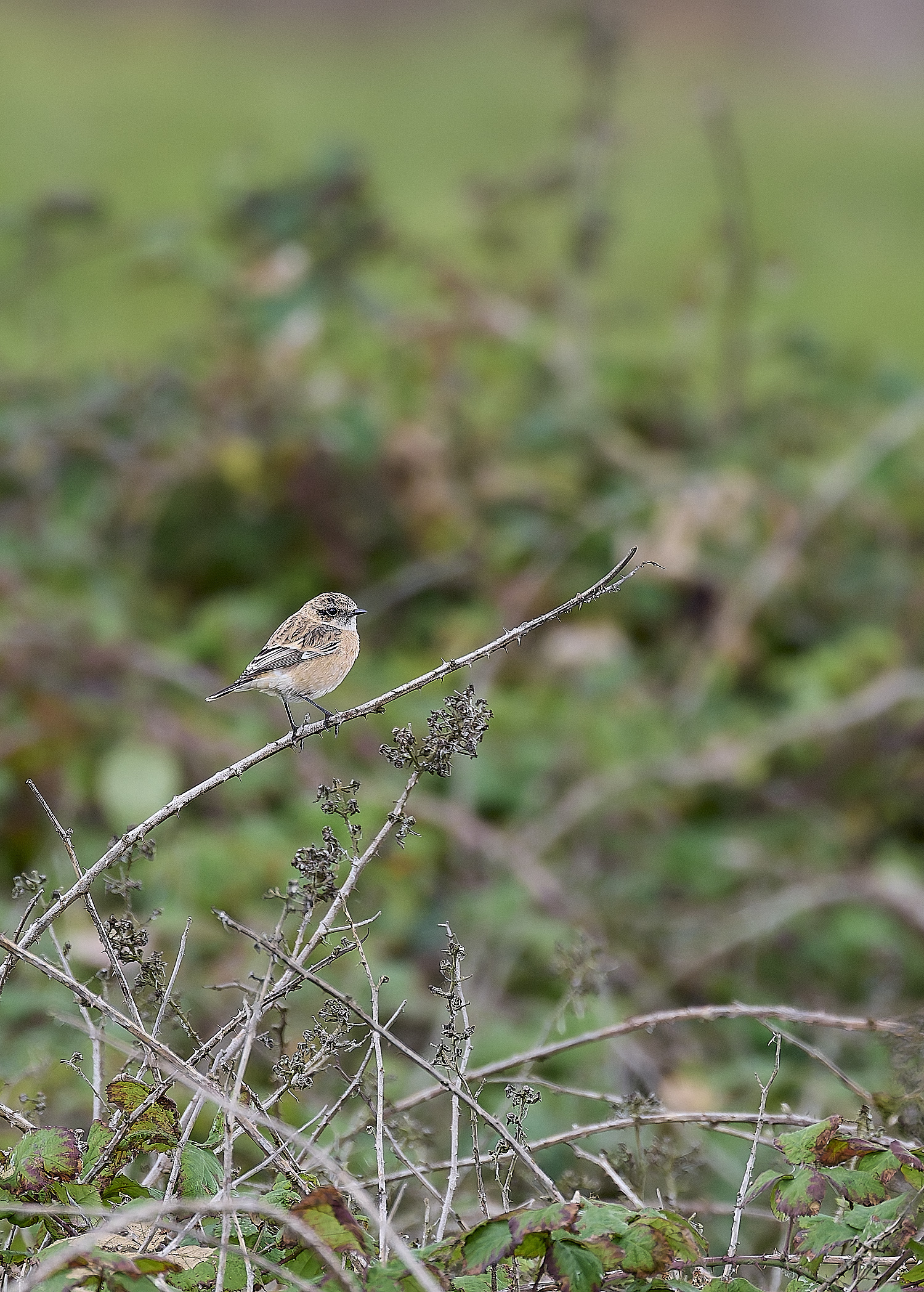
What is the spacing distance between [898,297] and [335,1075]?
33.1 feet

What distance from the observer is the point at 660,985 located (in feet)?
16.8

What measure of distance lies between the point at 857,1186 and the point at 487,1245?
1.82ft

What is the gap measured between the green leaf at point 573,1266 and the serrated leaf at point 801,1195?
272 millimetres

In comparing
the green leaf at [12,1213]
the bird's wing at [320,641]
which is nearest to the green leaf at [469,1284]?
the green leaf at [12,1213]

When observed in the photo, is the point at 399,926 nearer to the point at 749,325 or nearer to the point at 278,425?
the point at 278,425

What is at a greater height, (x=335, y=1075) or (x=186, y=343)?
(x=186, y=343)

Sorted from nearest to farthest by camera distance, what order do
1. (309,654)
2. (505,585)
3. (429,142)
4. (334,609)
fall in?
(334,609)
(309,654)
(505,585)
(429,142)

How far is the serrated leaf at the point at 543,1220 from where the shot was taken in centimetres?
183

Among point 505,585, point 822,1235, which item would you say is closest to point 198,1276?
point 822,1235

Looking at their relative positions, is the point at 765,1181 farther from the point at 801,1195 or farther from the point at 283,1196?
the point at 283,1196

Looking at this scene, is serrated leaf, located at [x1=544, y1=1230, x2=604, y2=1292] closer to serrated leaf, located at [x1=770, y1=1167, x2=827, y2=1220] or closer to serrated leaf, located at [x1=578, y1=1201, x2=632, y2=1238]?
serrated leaf, located at [x1=578, y1=1201, x2=632, y2=1238]

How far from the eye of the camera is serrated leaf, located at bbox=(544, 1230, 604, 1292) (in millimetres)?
1884

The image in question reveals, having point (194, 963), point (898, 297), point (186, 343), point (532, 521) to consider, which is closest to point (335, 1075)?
point (194, 963)

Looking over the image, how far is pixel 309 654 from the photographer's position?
2777 millimetres
